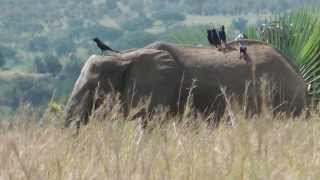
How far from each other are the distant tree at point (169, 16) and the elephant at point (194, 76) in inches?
4452

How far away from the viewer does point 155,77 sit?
9.30 meters

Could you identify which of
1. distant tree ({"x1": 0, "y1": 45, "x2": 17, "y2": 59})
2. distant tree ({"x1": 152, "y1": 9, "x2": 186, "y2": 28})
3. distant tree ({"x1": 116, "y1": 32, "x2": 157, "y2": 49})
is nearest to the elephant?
distant tree ({"x1": 116, "y1": 32, "x2": 157, "y2": 49})

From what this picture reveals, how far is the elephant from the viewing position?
29.3 ft

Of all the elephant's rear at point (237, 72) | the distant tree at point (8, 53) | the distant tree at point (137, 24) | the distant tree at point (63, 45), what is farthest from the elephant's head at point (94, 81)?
the distant tree at point (137, 24)

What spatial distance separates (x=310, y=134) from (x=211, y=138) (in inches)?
19.8

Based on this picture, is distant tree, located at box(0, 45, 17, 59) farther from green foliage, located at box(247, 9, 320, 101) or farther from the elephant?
the elephant

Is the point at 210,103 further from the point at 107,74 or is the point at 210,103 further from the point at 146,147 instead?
the point at 146,147

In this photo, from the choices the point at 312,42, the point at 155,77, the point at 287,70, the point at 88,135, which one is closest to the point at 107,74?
the point at 155,77

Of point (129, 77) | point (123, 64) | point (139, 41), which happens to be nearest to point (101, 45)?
point (123, 64)

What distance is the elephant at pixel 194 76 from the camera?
8.95m

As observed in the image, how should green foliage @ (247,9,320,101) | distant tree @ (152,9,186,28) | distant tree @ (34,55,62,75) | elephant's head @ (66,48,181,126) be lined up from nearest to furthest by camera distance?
elephant's head @ (66,48,181,126) → green foliage @ (247,9,320,101) → distant tree @ (34,55,62,75) → distant tree @ (152,9,186,28)

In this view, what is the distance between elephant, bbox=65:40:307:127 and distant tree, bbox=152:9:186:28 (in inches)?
4452

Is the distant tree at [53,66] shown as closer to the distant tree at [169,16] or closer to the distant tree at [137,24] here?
the distant tree at [137,24]

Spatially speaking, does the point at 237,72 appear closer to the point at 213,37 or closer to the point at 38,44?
the point at 213,37
